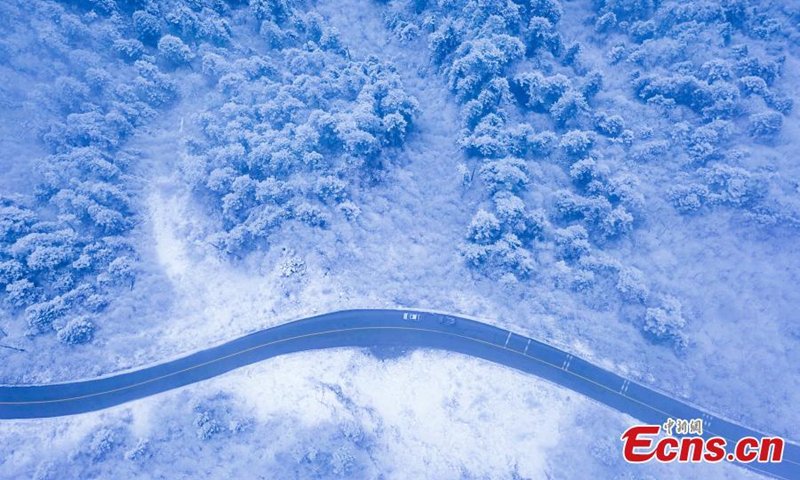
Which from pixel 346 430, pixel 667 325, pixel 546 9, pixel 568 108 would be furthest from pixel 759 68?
pixel 346 430

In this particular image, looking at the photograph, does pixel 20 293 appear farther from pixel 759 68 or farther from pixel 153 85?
pixel 759 68

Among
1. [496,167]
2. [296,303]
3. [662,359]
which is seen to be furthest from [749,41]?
[296,303]

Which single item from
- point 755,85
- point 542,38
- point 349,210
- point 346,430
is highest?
point 755,85

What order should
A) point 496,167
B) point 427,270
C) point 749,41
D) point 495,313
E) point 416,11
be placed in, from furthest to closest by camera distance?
1. point 416,11
2. point 749,41
3. point 496,167
4. point 427,270
5. point 495,313

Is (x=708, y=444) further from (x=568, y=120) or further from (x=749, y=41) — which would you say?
(x=749, y=41)

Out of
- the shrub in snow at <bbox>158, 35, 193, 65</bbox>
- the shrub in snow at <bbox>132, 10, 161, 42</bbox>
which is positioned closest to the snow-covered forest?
the shrub in snow at <bbox>132, 10, 161, 42</bbox>

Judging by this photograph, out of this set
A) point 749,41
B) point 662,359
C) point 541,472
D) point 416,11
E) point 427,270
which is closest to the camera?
point 541,472
